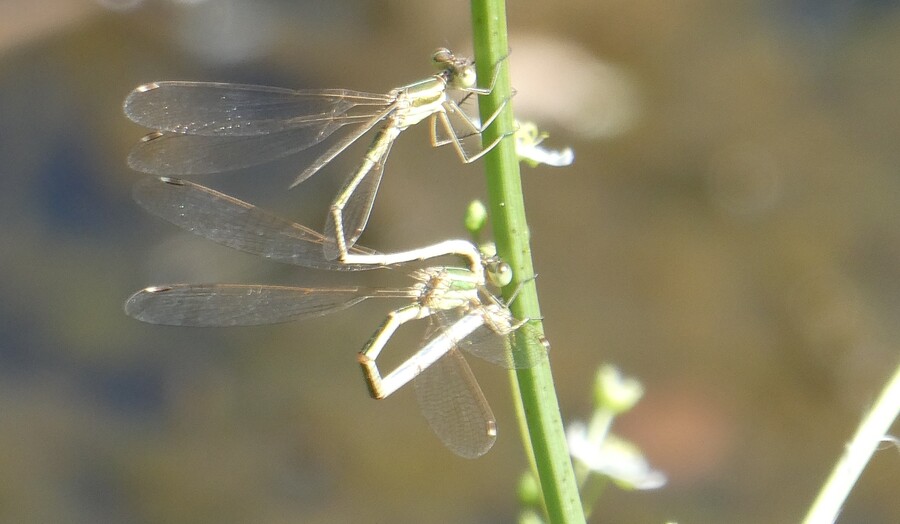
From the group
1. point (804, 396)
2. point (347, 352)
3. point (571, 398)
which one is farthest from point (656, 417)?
point (347, 352)

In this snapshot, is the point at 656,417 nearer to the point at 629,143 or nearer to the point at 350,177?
the point at 629,143

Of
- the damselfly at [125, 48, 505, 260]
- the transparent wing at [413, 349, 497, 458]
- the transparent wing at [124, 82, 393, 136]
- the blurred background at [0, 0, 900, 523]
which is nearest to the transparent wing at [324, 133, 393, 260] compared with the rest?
the damselfly at [125, 48, 505, 260]

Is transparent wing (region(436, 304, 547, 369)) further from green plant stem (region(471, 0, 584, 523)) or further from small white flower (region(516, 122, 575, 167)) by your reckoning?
small white flower (region(516, 122, 575, 167))

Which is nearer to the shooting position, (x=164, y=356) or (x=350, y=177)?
(x=350, y=177)

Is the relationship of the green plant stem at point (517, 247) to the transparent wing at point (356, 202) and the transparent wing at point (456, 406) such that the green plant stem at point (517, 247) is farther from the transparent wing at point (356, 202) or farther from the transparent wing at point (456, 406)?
the transparent wing at point (356, 202)

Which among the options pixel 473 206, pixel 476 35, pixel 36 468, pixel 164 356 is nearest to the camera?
pixel 476 35

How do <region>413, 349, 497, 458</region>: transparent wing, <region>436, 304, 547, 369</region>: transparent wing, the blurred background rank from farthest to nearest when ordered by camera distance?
the blurred background, <region>413, 349, 497, 458</region>: transparent wing, <region>436, 304, 547, 369</region>: transparent wing
